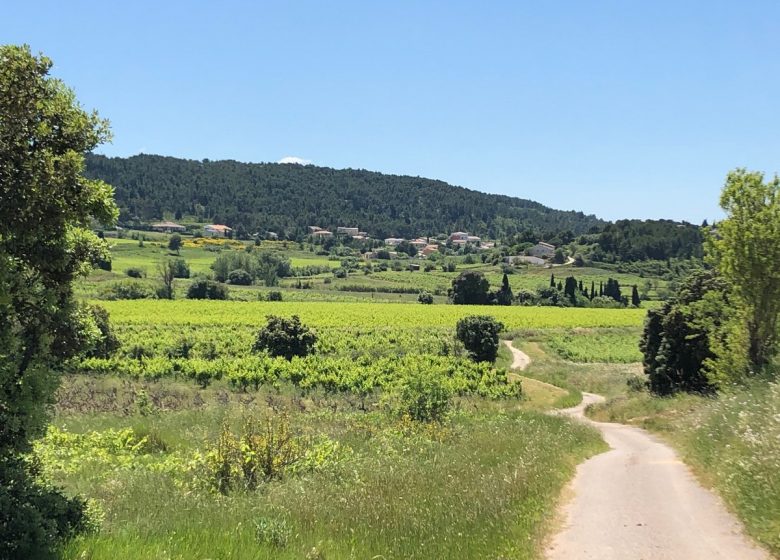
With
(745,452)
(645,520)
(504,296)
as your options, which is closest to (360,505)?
(645,520)

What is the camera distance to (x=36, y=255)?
696cm

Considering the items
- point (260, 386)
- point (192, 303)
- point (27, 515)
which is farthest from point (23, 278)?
point (192, 303)

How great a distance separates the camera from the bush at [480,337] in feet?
168

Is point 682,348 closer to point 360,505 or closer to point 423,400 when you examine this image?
point 423,400

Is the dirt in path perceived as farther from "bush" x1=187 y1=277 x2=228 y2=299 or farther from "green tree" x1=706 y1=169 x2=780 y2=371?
"bush" x1=187 y1=277 x2=228 y2=299

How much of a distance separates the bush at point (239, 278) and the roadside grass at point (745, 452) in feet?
372

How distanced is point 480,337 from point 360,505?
43.9 metres

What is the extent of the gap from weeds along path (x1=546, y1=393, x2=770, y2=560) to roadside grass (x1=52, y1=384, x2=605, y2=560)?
1.46ft

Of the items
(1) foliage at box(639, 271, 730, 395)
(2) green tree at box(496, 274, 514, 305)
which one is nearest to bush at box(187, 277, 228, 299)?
(2) green tree at box(496, 274, 514, 305)

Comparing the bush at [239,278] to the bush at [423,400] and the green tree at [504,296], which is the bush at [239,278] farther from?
the bush at [423,400]

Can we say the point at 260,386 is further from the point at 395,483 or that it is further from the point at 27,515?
the point at 27,515

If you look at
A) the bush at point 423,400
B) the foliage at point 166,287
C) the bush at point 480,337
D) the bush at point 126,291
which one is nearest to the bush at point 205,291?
the foliage at point 166,287

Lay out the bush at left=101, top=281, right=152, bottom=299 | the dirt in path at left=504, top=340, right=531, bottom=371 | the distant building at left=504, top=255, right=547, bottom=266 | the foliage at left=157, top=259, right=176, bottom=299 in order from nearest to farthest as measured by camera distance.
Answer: the dirt in path at left=504, top=340, right=531, bottom=371
the bush at left=101, top=281, right=152, bottom=299
the foliage at left=157, top=259, right=176, bottom=299
the distant building at left=504, top=255, right=547, bottom=266

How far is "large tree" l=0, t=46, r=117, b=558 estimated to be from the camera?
5914 millimetres
